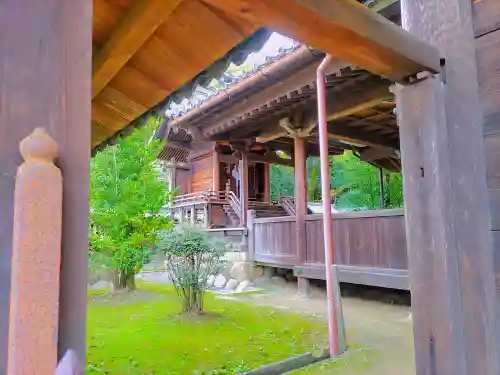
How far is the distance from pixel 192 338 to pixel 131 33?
4064 millimetres

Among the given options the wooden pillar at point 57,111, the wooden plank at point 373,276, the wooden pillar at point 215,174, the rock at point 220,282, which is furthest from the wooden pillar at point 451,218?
the wooden pillar at point 215,174

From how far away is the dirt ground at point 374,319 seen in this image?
12.5 ft

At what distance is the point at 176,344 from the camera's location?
457 centimetres

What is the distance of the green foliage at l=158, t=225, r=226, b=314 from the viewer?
5.96 m

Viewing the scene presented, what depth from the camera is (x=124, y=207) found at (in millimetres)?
7355

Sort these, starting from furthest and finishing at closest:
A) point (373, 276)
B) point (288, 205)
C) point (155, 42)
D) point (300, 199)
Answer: point (288, 205) < point (300, 199) < point (373, 276) < point (155, 42)

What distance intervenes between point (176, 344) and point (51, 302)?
426 cm

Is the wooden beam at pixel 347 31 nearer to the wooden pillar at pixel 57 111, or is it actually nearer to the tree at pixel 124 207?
the wooden pillar at pixel 57 111

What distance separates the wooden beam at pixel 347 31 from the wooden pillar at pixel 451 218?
0.14m

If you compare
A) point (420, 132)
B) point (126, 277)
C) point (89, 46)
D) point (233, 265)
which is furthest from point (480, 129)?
point (233, 265)

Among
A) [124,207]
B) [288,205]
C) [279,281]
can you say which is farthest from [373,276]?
[288,205]

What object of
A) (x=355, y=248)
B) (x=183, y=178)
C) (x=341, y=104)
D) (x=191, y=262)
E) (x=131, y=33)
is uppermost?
(x=183, y=178)

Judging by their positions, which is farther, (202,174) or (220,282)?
(202,174)

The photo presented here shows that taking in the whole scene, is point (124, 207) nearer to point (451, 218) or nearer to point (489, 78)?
point (451, 218)
